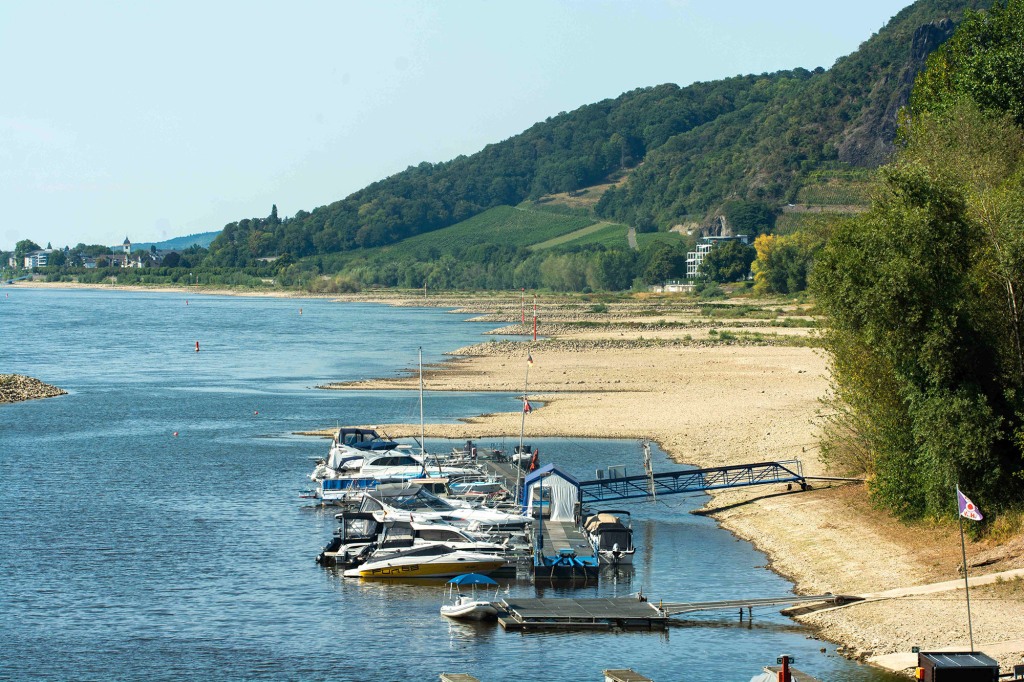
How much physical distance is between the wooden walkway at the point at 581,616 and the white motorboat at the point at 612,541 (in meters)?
6.10

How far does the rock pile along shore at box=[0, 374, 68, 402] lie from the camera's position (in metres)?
101

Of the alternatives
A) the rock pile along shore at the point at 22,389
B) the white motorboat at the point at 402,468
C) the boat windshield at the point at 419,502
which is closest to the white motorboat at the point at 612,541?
the boat windshield at the point at 419,502

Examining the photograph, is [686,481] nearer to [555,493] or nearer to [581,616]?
[555,493]

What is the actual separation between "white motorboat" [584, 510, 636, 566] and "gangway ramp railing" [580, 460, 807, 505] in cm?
512

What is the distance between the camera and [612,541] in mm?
47156

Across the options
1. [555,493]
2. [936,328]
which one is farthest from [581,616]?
[936,328]

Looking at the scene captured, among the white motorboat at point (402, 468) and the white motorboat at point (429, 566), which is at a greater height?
the white motorboat at point (402, 468)

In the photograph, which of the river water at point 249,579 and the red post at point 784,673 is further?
the river water at point 249,579

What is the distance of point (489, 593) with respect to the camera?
43.3 meters

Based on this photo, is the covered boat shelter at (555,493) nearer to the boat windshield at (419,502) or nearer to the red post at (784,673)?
the boat windshield at (419,502)

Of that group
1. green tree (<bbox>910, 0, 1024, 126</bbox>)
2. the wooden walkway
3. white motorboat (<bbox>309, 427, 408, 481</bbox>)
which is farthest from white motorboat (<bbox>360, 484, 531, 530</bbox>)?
green tree (<bbox>910, 0, 1024, 126</bbox>)

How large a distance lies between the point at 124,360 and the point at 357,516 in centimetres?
9739

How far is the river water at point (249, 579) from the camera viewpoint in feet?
116

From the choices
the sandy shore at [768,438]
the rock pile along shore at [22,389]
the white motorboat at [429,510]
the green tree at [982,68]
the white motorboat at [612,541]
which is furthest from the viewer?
the rock pile along shore at [22,389]
